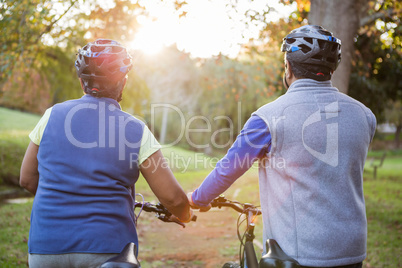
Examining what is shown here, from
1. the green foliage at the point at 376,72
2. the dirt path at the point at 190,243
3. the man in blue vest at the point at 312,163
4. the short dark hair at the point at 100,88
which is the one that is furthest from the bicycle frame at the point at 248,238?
the green foliage at the point at 376,72

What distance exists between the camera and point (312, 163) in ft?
7.00

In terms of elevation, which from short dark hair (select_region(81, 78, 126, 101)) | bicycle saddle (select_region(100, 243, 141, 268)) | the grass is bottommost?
the grass

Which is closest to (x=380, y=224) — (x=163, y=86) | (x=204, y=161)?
(x=204, y=161)

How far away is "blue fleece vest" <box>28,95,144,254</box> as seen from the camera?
213 centimetres

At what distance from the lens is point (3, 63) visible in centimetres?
845

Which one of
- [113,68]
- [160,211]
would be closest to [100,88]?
[113,68]

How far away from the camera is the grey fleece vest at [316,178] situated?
2.11 metres

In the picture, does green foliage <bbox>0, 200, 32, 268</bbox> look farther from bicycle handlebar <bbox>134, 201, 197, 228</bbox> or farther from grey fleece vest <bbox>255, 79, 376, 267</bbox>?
grey fleece vest <bbox>255, 79, 376, 267</bbox>

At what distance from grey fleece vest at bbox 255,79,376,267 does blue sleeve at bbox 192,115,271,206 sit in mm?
54

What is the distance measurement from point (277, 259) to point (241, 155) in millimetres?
593

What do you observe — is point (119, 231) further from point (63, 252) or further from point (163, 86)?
point (163, 86)

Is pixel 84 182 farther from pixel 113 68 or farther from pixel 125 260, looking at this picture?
pixel 113 68

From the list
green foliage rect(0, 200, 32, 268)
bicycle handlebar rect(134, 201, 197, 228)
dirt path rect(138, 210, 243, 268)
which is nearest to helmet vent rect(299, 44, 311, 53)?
bicycle handlebar rect(134, 201, 197, 228)

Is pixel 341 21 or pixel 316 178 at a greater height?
pixel 341 21
